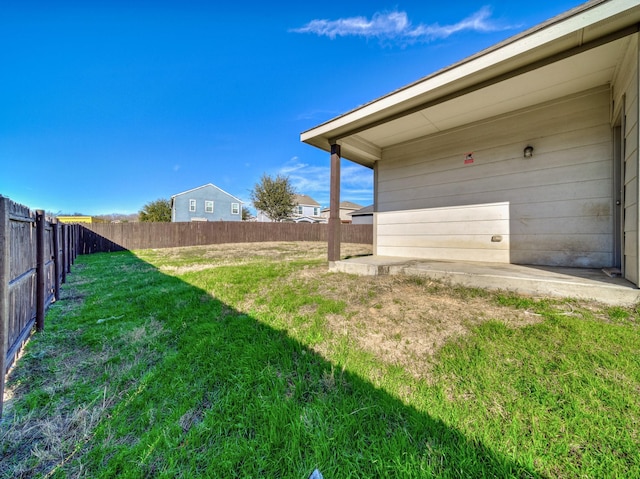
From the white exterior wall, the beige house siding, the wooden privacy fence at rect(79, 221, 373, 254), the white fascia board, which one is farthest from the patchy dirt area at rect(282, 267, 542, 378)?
the wooden privacy fence at rect(79, 221, 373, 254)

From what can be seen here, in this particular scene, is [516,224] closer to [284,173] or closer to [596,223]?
[596,223]

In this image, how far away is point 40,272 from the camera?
2.70 metres

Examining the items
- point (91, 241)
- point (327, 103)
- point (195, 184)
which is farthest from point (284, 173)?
point (91, 241)

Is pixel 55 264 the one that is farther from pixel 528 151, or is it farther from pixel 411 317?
pixel 528 151

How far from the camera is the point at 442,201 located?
475cm

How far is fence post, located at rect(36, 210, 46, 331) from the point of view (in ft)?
8.62

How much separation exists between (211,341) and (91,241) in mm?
13884

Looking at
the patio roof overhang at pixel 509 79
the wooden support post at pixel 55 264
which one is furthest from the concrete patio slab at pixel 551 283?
the wooden support post at pixel 55 264

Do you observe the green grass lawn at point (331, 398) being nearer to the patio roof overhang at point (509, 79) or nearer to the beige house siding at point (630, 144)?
the beige house siding at point (630, 144)

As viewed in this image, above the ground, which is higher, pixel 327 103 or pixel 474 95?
pixel 327 103

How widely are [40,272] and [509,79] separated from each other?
19.3 feet

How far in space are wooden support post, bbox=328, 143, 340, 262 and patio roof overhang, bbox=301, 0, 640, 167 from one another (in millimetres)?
353

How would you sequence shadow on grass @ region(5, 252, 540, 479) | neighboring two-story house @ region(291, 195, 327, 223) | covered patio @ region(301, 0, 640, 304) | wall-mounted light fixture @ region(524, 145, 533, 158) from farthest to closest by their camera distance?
neighboring two-story house @ region(291, 195, 327, 223), wall-mounted light fixture @ region(524, 145, 533, 158), covered patio @ region(301, 0, 640, 304), shadow on grass @ region(5, 252, 540, 479)

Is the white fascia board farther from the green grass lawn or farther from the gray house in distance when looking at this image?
the gray house in distance
